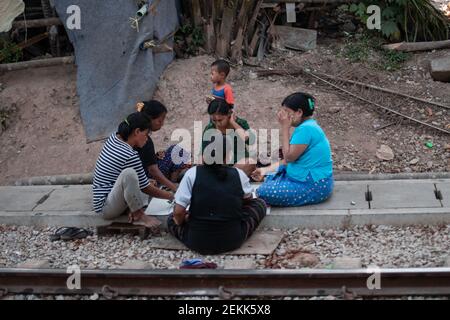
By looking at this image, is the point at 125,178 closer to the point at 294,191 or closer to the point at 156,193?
the point at 156,193

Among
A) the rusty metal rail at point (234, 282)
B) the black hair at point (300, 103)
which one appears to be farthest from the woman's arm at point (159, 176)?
the rusty metal rail at point (234, 282)

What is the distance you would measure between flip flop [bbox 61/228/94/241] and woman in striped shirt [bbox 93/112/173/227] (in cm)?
25

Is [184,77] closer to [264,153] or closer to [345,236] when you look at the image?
[264,153]

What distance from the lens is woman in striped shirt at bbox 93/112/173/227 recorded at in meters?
6.82

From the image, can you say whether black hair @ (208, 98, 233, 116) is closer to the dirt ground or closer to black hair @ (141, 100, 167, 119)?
black hair @ (141, 100, 167, 119)

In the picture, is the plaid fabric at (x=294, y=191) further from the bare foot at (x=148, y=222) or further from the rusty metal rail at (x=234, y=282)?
the rusty metal rail at (x=234, y=282)

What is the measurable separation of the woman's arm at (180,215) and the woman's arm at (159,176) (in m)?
0.84

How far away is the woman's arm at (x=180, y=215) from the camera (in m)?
6.42

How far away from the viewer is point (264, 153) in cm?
888

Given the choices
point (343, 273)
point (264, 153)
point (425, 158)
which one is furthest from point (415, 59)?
point (343, 273)

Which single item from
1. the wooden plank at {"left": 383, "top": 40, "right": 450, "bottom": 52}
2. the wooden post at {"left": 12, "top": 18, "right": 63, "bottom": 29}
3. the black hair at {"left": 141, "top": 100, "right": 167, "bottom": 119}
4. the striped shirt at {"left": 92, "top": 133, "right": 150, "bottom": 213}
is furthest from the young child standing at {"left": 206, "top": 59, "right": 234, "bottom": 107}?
the wooden plank at {"left": 383, "top": 40, "right": 450, "bottom": 52}

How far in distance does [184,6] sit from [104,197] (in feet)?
14.9

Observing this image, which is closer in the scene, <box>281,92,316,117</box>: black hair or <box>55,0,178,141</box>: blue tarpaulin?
<box>281,92,316,117</box>: black hair

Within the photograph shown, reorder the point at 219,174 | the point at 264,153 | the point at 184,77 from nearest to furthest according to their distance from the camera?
the point at 219,174, the point at 264,153, the point at 184,77
